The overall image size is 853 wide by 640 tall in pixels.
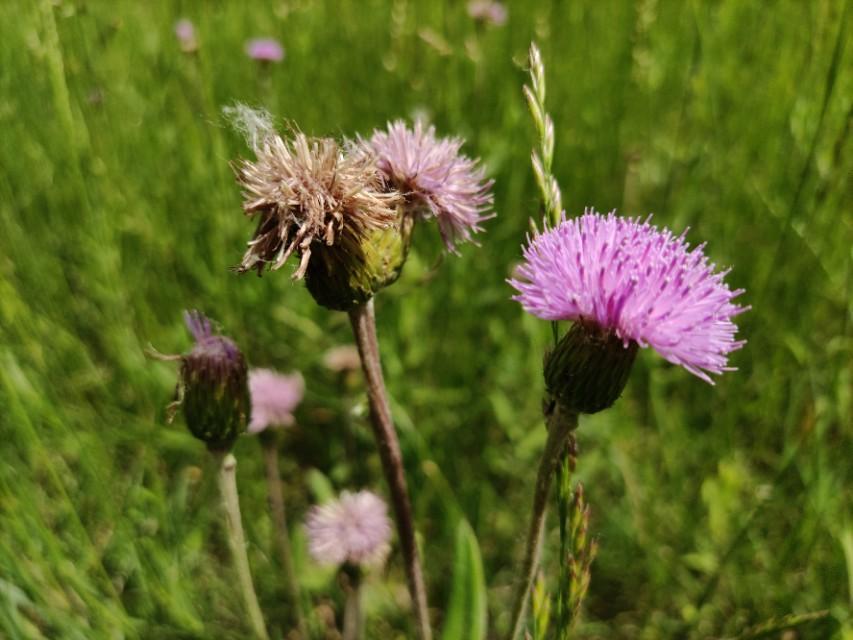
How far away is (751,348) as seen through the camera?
2014 mm

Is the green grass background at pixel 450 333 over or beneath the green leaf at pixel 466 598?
over

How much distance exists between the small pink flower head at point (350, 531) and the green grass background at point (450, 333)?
0.15m

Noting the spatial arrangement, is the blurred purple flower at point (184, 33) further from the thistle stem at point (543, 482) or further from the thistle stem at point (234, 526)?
the thistle stem at point (543, 482)

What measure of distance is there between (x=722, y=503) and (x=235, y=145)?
1668 millimetres

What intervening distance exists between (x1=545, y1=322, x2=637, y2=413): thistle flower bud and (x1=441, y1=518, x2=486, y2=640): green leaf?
376 millimetres

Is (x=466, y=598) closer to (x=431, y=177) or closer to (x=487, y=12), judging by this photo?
(x=431, y=177)

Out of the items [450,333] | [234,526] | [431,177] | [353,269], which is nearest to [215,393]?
[234,526]

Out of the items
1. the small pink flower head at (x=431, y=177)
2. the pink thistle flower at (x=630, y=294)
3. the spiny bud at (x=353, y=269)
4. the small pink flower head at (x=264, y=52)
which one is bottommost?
the pink thistle flower at (x=630, y=294)

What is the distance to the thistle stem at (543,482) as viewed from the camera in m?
1.01

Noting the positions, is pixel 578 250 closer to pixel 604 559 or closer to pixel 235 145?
pixel 604 559

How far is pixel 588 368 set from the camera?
983 millimetres

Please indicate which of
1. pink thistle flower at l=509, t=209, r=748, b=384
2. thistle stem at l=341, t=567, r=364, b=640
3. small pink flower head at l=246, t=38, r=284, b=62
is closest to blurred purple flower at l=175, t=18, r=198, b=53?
small pink flower head at l=246, t=38, r=284, b=62

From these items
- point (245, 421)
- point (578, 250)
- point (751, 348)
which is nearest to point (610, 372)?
point (578, 250)

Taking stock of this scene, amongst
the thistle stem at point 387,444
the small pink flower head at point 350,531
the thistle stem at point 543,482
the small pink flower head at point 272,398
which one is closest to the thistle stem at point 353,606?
the small pink flower head at point 350,531
